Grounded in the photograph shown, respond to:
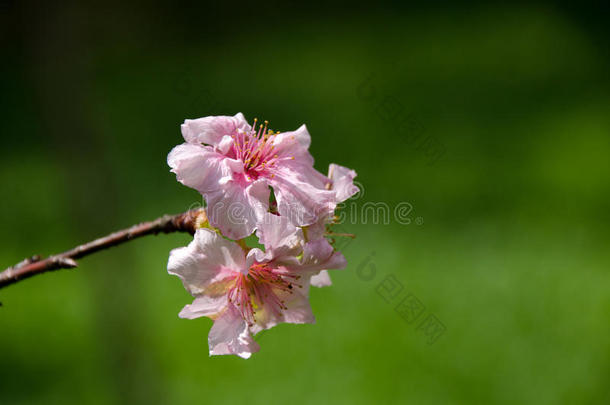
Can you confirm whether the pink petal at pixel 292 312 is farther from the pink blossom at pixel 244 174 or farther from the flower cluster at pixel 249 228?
the pink blossom at pixel 244 174

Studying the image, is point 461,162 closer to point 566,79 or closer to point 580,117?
point 580,117

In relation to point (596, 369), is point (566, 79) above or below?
above

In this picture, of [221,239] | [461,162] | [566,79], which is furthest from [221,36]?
[221,239]

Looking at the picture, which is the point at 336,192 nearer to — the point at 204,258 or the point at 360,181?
the point at 204,258

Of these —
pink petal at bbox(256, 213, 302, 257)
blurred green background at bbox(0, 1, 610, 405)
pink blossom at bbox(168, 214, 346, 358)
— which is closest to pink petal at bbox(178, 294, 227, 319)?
pink blossom at bbox(168, 214, 346, 358)

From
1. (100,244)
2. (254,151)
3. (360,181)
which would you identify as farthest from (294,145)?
(360,181)

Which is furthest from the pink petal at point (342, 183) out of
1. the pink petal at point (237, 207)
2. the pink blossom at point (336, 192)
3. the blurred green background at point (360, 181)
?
the blurred green background at point (360, 181)

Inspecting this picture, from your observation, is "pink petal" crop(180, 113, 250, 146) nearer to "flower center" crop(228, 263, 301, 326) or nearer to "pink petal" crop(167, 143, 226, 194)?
"pink petal" crop(167, 143, 226, 194)
